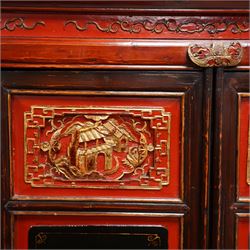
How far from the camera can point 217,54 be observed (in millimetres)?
906

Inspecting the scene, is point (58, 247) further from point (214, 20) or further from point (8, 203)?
point (214, 20)

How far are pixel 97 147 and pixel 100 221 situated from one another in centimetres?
17

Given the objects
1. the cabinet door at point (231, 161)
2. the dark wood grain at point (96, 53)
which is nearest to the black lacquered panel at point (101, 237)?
the cabinet door at point (231, 161)

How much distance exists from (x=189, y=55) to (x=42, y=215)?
469 millimetres

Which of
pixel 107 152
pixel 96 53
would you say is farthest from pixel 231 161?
pixel 96 53

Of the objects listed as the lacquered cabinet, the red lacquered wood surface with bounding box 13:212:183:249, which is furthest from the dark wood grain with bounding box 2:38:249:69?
the red lacquered wood surface with bounding box 13:212:183:249

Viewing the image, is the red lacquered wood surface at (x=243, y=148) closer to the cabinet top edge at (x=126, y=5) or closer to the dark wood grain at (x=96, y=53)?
the dark wood grain at (x=96, y=53)

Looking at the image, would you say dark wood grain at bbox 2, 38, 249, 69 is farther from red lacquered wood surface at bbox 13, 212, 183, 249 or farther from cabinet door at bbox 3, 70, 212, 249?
red lacquered wood surface at bbox 13, 212, 183, 249

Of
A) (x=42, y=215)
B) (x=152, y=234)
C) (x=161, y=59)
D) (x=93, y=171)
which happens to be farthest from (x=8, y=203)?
(x=161, y=59)

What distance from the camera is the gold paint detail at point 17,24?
92 cm

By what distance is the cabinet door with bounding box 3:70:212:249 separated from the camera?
929mm

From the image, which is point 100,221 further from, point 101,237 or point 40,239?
point 40,239

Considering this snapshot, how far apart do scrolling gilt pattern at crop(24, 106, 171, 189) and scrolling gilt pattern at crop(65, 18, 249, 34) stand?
0.17 meters

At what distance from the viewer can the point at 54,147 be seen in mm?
950
